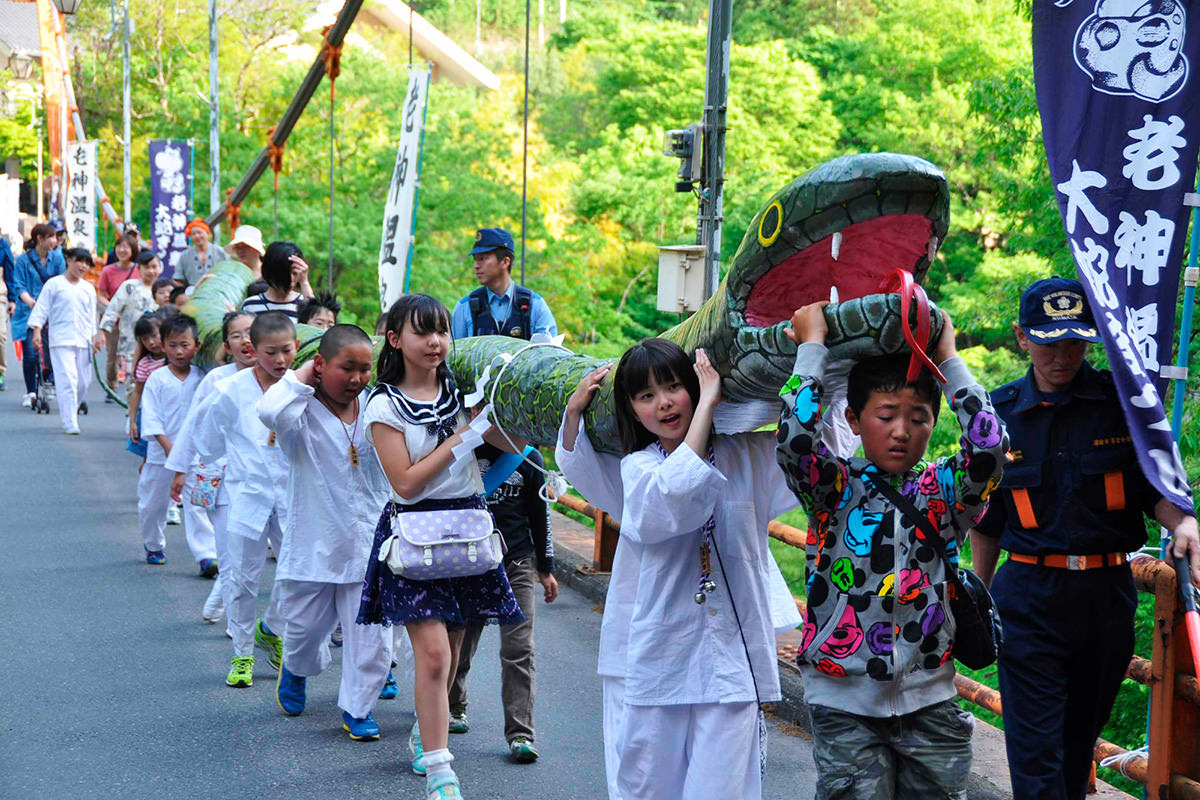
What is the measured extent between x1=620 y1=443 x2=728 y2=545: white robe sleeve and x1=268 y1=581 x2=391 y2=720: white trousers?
204cm

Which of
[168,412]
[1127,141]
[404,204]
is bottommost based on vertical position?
[168,412]

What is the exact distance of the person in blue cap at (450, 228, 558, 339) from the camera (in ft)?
23.0

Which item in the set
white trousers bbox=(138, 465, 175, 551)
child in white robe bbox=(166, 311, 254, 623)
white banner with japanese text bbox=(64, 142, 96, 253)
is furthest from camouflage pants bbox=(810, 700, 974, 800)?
white banner with japanese text bbox=(64, 142, 96, 253)

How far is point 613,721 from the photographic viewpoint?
349 cm

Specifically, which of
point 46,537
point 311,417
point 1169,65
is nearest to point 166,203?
point 46,537

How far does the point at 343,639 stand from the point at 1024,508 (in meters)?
2.69

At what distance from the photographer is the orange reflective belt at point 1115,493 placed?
3.63 m

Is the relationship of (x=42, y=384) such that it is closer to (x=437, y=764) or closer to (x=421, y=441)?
(x=421, y=441)

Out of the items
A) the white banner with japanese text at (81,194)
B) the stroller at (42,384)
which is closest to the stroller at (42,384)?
the stroller at (42,384)

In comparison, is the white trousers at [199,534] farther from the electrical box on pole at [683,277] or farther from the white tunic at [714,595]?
the white tunic at [714,595]

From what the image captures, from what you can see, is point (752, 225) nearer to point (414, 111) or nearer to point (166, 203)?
point (414, 111)

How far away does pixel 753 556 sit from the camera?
11.0 ft

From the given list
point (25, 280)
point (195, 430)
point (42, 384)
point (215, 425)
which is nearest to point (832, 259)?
point (215, 425)

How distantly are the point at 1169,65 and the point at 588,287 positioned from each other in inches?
626
